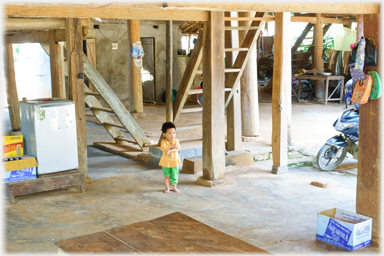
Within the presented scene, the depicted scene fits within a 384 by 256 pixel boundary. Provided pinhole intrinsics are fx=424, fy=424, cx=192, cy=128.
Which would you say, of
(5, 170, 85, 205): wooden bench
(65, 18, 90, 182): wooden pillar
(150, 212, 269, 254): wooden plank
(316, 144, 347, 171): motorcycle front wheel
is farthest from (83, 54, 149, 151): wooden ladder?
(150, 212, 269, 254): wooden plank

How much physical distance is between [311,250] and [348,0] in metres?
2.30

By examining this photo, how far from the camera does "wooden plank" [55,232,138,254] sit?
2.62m

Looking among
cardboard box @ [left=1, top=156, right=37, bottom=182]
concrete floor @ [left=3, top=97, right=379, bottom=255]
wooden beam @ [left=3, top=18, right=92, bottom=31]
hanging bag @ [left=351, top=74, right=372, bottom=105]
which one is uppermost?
wooden beam @ [left=3, top=18, right=92, bottom=31]

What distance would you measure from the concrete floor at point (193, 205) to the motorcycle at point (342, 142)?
8.0 inches

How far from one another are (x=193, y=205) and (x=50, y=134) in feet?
6.73

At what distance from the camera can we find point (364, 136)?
409 cm

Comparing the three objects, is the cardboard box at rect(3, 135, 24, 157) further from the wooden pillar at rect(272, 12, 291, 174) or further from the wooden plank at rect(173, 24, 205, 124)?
the wooden pillar at rect(272, 12, 291, 174)

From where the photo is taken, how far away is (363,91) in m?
3.92

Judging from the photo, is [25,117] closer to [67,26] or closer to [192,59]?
[67,26]

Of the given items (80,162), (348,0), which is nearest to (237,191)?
(80,162)

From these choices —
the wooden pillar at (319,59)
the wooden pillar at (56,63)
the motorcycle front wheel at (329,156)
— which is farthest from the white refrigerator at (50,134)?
the wooden pillar at (319,59)

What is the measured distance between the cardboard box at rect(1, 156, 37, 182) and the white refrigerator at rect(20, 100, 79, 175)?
0.29 feet

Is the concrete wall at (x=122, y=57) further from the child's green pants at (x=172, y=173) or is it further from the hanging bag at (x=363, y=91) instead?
the hanging bag at (x=363, y=91)

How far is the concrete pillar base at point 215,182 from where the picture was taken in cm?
586
